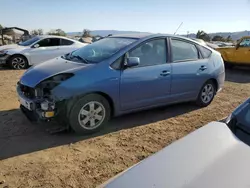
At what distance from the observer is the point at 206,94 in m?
5.70

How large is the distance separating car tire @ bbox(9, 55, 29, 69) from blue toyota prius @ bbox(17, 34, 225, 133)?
6206 millimetres

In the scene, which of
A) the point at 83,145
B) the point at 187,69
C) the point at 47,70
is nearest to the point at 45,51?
the point at 47,70

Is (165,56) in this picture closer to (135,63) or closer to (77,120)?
(135,63)

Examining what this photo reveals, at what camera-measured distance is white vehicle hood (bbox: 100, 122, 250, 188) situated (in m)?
1.60

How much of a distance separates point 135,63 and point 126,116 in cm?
121

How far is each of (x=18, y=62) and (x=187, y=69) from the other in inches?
294

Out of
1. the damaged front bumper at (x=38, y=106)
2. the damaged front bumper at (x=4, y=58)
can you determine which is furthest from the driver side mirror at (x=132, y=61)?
the damaged front bumper at (x=4, y=58)

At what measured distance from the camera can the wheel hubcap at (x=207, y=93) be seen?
5.63m

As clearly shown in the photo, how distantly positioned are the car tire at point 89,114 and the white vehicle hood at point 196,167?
2.10 metres

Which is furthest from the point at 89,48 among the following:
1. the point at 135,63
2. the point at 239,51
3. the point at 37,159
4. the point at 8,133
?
the point at 239,51

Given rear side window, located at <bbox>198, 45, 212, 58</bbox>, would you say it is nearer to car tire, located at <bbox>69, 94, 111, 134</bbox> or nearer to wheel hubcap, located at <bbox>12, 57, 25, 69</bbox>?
car tire, located at <bbox>69, 94, 111, 134</bbox>

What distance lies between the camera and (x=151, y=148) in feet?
12.4

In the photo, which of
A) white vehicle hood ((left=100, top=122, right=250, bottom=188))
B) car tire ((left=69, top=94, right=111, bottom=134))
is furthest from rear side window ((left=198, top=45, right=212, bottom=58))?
white vehicle hood ((left=100, top=122, right=250, bottom=188))

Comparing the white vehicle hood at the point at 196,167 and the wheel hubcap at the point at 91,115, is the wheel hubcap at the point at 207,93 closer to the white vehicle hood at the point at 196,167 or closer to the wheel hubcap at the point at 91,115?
the wheel hubcap at the point at 91,115
